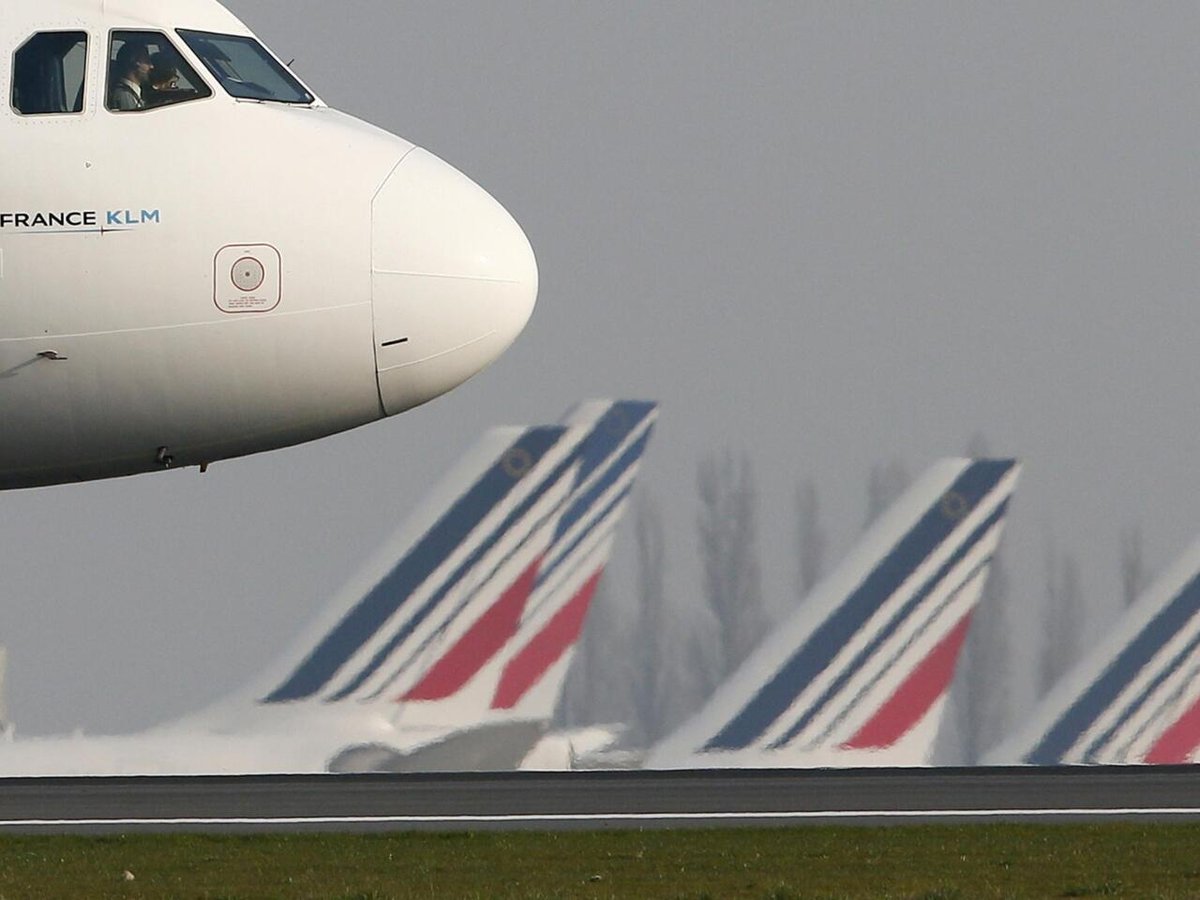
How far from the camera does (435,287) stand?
15.0m

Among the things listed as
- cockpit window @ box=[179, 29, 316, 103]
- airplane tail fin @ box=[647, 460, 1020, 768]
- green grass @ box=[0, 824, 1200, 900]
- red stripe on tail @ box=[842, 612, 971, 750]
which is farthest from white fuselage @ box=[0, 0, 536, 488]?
red stripe on tail @ box=[842, 612, 971, 750]

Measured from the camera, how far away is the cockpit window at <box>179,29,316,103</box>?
52.9ft

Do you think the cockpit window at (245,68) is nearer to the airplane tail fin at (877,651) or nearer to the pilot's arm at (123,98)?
the pilot's arm at (123,98)

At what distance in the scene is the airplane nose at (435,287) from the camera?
1500cm

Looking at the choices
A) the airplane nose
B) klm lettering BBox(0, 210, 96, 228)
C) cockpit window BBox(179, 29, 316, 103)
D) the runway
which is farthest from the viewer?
the runway

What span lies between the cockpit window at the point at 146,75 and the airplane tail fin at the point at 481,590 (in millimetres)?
30455

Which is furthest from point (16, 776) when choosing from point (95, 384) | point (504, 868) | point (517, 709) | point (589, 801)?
point (95, 384)

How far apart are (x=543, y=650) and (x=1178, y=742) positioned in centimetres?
1427

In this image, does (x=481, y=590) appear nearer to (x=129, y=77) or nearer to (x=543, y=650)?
(x=543, y=650)

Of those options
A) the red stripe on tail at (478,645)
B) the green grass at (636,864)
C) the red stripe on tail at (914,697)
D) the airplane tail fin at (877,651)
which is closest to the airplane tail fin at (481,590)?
the red stripe on tail at (478,645)

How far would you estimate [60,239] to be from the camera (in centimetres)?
1519

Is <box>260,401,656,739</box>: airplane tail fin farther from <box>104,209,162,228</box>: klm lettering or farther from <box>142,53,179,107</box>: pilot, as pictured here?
<box>104,209,162,228</box>: klm lettering

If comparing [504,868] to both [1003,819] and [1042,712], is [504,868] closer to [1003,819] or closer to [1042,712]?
[1003,819]

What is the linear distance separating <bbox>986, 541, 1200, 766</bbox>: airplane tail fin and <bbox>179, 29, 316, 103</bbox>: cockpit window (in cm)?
3225
